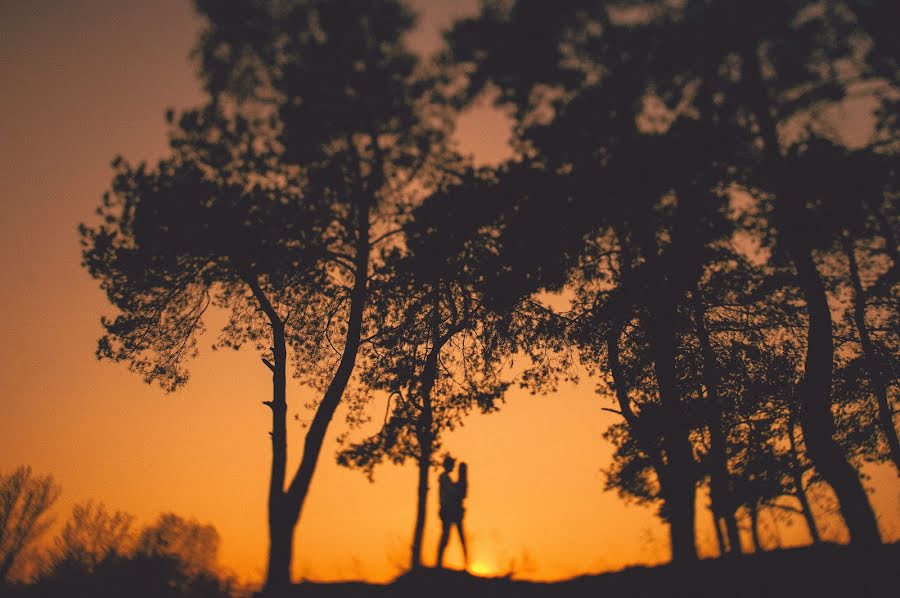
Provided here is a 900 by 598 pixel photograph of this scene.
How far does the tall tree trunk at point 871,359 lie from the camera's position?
16531 millimetres

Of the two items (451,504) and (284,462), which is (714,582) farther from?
(284,462)

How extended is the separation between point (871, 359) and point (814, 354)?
10005mm

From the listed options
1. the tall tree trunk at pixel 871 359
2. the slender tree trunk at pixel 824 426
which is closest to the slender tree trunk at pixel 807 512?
the tall tree trunk at pixel 871 359

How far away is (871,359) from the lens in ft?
54.3

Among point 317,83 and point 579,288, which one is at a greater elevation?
point 317,83

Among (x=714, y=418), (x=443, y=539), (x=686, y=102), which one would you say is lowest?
(x=443, y=539)

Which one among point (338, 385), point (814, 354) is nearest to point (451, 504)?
point (338, 385)

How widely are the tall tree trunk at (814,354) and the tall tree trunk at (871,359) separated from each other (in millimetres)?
7590

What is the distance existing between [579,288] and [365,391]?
6786 mm

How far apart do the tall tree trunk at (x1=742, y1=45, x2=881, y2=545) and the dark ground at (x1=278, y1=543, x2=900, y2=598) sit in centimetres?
69

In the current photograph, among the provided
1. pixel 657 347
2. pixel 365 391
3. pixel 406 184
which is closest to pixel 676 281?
pixel 657 347

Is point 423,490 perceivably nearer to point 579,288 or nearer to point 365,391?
point 365,391

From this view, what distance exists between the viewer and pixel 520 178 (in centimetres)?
1230

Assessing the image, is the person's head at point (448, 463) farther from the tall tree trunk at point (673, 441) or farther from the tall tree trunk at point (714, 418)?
the tall tree trunk at point (714, 418)
